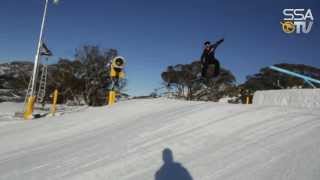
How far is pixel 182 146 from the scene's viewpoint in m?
7.27

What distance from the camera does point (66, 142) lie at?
912cm

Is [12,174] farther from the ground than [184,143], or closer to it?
closer to it

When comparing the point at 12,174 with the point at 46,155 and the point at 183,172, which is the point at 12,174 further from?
the point at 183,172

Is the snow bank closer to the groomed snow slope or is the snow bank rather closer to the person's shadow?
the groomed snow slope

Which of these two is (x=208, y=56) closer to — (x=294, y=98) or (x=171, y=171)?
(x=294, y=98)

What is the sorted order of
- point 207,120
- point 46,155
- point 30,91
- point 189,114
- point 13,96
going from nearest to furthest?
point 46,155 → point 207,120 → point 189,114 → point 30,91 → point 13,96

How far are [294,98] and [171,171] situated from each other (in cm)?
737

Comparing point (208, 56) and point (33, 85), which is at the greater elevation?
point (208, 56)

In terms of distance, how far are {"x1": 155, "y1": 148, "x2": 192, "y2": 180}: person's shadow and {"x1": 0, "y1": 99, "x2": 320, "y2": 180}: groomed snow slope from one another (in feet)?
0.35

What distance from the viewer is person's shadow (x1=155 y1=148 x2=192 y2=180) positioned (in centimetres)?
573

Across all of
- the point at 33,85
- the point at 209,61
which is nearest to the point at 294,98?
the point at 209,61

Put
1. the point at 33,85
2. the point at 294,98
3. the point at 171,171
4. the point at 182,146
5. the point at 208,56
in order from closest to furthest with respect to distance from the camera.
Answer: the point at 171,171, the point at 182,146, the point at 294,98, the point at 208,56, the point at 33,85

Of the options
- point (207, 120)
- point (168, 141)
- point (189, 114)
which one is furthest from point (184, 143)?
point (189, 114)

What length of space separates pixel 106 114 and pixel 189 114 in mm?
3617
